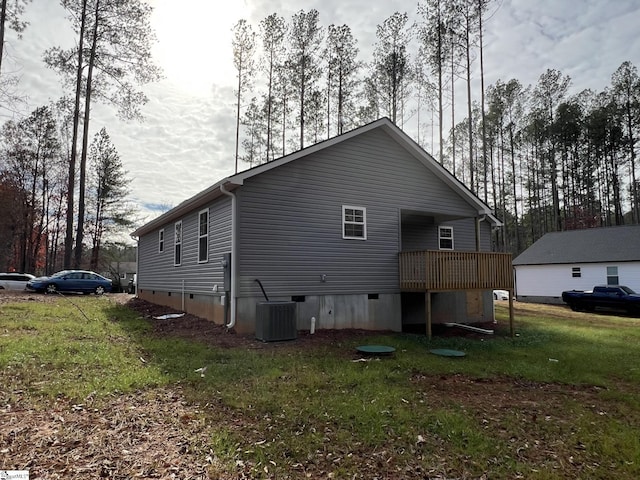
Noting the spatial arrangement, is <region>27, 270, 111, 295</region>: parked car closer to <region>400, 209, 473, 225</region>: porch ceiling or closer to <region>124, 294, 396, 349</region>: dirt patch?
<region>124, 294, 396, 349</region>: dirt patch

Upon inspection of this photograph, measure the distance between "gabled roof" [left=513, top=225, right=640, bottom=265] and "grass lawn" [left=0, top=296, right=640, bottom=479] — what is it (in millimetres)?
17146

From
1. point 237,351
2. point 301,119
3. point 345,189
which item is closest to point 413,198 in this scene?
point 345,189

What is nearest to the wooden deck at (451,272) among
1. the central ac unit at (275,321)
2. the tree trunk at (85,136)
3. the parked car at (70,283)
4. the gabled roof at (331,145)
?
the gabled roof at (331,145)

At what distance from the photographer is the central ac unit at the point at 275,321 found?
882cm

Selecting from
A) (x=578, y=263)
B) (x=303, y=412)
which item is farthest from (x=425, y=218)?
(x=578, y=263)

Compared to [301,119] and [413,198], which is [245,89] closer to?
[301,119]

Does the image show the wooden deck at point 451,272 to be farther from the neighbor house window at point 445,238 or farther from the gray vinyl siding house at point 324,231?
the neighbor house window at point 445,238

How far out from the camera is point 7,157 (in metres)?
30.0

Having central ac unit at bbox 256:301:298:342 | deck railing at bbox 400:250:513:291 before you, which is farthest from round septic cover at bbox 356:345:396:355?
deck railing at bbox 400:250:513:291

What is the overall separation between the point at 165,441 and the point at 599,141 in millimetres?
40100

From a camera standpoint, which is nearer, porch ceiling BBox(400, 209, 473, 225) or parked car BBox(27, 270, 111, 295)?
porch ceiling BBox(400, 209, 473, 225)

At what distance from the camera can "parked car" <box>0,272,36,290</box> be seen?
2195 cm

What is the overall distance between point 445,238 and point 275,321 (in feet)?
26.3

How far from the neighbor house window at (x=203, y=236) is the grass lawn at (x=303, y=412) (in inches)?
132
